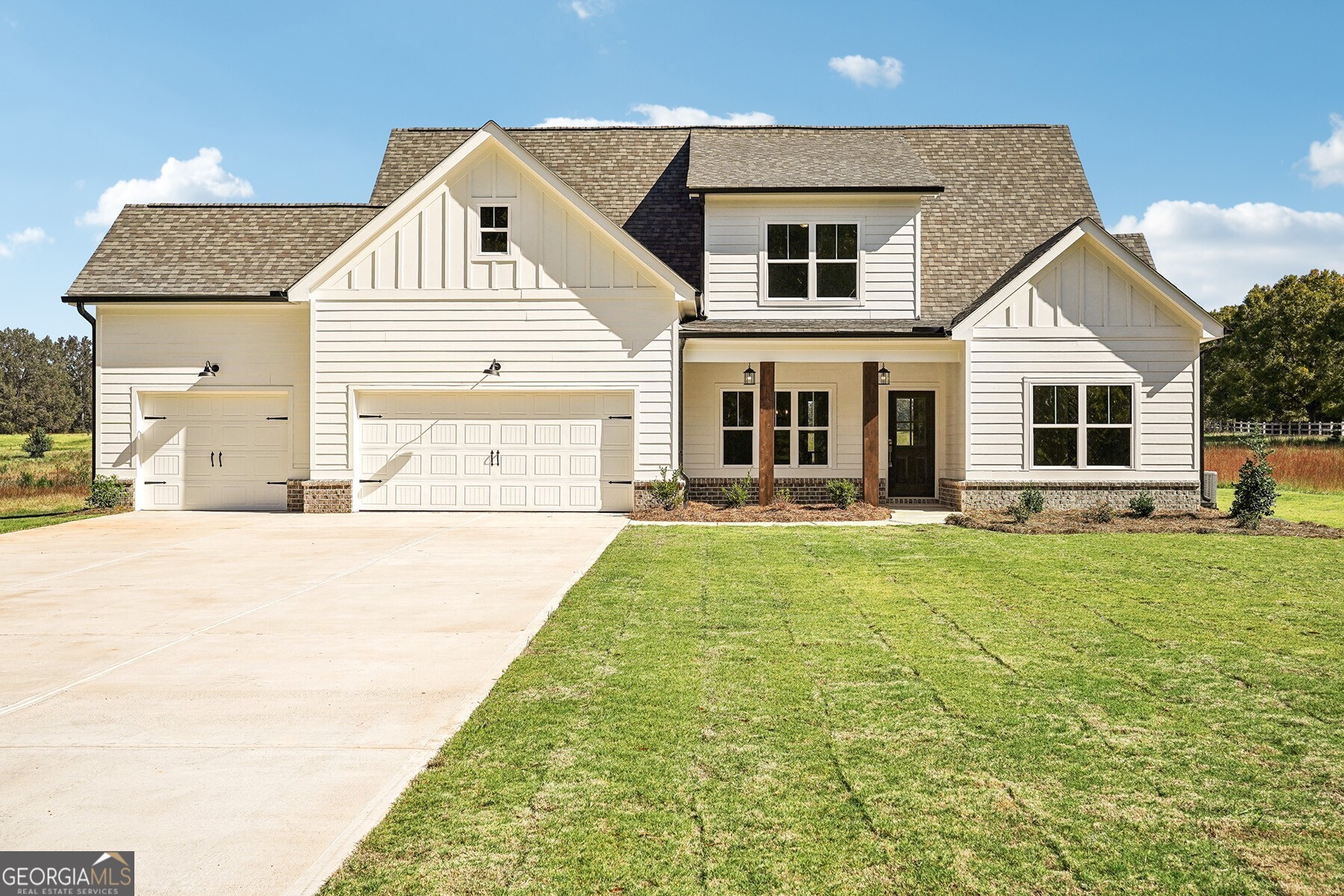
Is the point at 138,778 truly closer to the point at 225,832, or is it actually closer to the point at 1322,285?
the point at 225,832

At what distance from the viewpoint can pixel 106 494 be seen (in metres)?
16.8

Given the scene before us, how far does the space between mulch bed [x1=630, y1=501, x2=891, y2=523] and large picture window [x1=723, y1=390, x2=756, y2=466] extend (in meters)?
1.90

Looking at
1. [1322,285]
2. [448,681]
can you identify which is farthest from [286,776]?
[1322,285]

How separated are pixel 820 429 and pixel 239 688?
13997 mm

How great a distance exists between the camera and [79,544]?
12078mm

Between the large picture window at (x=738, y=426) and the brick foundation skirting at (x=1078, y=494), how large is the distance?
14.1 ft

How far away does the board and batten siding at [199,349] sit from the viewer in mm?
16953

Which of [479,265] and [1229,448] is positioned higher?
[479,265]

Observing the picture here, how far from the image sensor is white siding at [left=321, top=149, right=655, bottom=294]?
16031 millimetres

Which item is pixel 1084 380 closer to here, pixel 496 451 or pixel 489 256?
pixel 496 451

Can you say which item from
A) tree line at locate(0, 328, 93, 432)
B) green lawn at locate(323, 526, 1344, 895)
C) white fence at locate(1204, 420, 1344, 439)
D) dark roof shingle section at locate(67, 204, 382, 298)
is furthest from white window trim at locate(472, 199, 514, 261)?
tree line at locate(0, 328, 93, 432)

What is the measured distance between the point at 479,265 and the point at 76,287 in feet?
25.9

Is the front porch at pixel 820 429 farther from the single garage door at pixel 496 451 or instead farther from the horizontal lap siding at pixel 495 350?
the single garage door at pixel 496 451

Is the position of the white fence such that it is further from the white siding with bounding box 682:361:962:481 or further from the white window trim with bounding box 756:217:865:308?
the white window trim with bounding box 756:217:865:308
